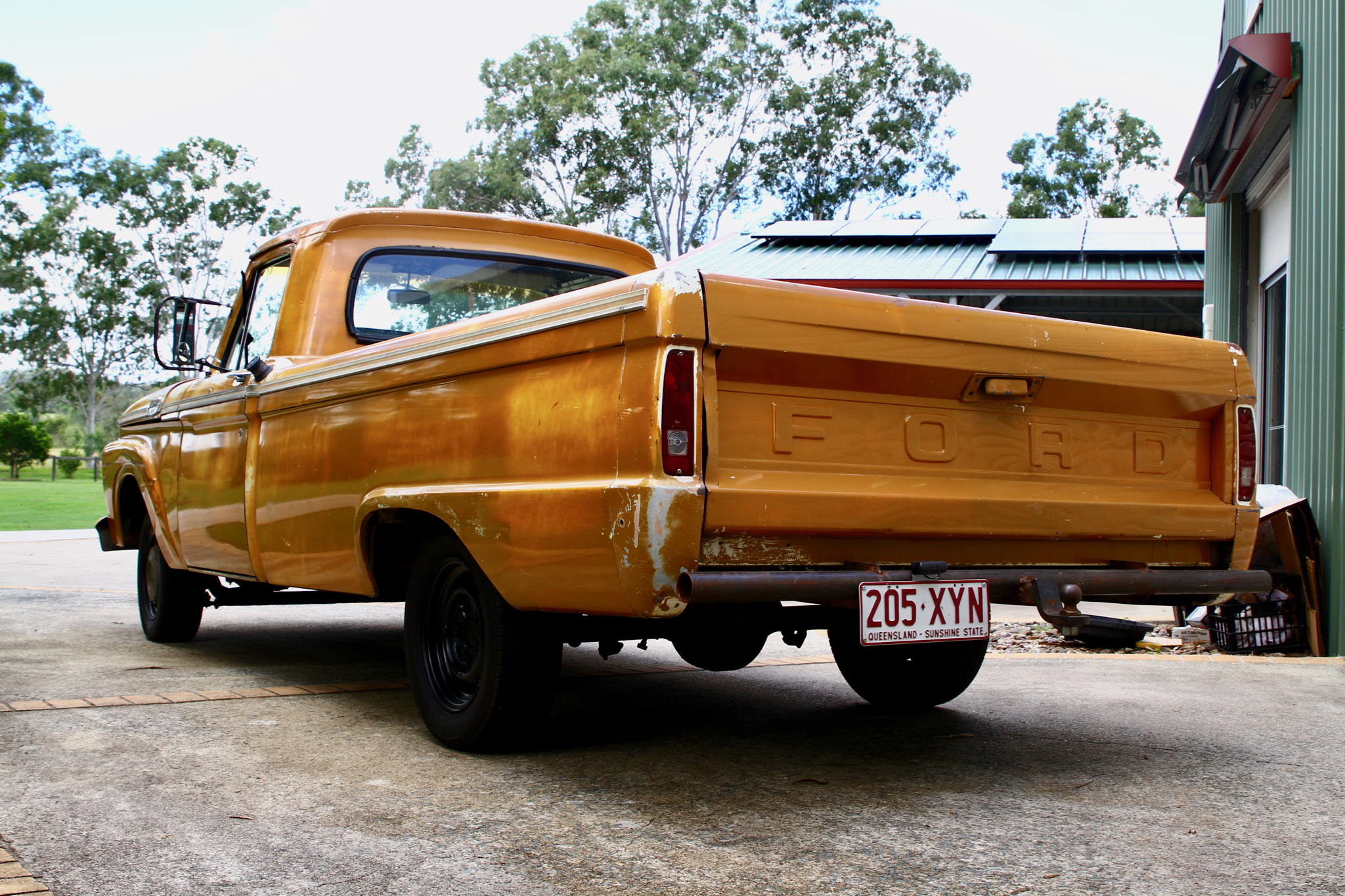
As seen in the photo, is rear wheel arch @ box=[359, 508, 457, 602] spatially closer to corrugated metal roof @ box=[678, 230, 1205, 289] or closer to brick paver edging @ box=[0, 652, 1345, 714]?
brick paver edging @ box=[0, 652, 1345, 714]

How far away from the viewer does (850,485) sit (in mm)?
3244

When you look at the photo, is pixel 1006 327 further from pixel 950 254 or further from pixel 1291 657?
pixel 950 254

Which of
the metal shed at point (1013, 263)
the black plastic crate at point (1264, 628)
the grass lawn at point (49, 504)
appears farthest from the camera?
the grass lawn at point (49, 504)

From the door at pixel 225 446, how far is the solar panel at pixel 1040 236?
11.8m

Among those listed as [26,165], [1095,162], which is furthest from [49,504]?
[1095,162]

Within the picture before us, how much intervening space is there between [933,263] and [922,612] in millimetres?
13027

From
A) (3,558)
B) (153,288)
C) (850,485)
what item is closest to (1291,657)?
(850,485)

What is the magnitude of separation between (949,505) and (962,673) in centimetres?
141

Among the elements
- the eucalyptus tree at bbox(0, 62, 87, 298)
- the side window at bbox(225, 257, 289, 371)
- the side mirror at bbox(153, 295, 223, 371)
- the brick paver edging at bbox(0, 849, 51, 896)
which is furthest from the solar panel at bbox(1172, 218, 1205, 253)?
the eucalyptus tree at bbox(0, 62, 87, 298)

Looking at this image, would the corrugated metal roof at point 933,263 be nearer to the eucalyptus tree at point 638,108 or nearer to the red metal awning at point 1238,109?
the red metal awning at point 1238,109

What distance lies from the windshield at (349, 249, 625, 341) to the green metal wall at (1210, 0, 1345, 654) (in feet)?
16.1

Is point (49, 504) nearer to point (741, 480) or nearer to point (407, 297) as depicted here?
point (407, 297)

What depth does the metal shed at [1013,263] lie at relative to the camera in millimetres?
13961

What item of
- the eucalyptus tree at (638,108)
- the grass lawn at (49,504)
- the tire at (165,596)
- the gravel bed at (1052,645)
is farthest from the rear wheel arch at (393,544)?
the eucalyptus tree at (638,108)
